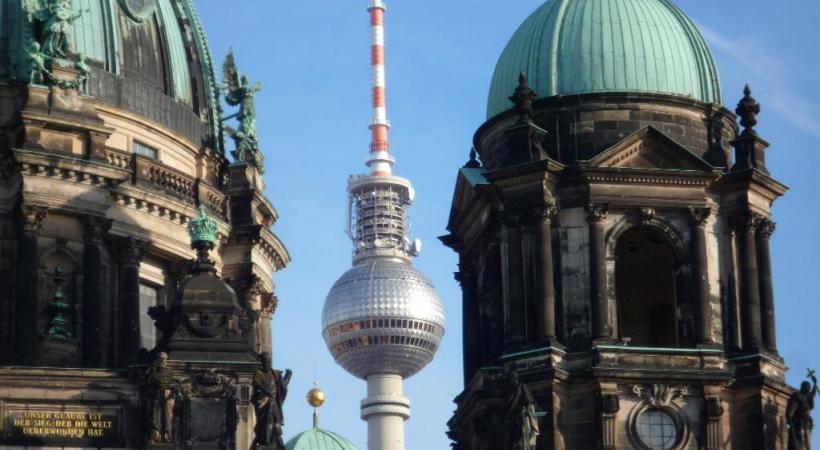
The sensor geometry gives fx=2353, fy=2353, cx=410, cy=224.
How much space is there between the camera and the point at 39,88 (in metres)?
66.4

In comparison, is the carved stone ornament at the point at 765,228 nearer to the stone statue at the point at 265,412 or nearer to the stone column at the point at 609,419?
the stone column at the point at 609,419

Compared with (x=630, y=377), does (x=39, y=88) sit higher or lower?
higher

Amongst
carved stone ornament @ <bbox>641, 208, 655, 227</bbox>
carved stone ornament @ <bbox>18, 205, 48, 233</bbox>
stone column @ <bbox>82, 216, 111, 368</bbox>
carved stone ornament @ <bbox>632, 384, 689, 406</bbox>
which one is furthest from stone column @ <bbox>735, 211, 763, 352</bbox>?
carved stone ornament @ <bbox>18, 205, 48, 233</bbox>

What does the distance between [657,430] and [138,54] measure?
70.2 ft

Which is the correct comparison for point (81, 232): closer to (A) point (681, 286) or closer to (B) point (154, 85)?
(B) point (154, 85)

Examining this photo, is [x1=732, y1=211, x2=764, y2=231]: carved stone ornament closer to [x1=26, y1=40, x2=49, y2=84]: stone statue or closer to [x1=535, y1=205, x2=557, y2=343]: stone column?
[x1=535, y1=205, x2=557, y2=343]: stone column

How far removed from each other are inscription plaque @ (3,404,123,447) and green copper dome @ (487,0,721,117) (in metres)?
14.4

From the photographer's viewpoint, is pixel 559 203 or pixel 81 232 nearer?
pixel 559 203

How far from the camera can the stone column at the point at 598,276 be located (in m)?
58.8

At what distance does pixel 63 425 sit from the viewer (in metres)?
55.7

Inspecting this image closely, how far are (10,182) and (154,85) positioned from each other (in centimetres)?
712

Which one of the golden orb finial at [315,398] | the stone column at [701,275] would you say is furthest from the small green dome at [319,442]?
the stone column at [701,275]

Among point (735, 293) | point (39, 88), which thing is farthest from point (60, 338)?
point (735, 293)

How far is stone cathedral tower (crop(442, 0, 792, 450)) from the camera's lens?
5844 cm
